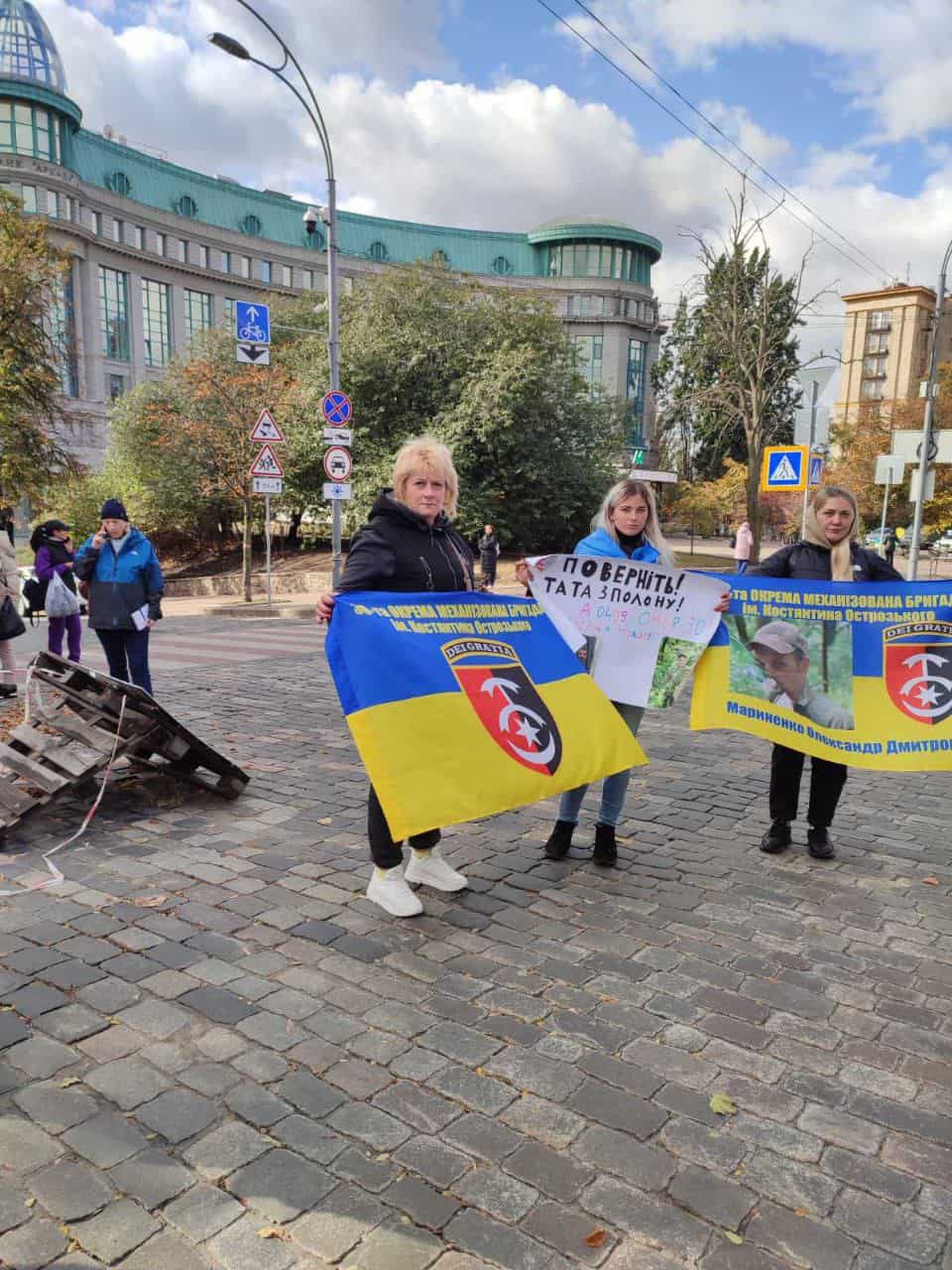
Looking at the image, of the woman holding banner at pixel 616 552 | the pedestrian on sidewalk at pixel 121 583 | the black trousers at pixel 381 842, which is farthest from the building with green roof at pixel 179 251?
the black trousers at pixel 381 842

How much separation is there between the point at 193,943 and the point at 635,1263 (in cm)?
226

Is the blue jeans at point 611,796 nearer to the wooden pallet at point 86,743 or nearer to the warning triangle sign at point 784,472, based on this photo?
the wooden pallet at point 86,743

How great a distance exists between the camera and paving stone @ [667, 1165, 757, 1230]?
7.48ft

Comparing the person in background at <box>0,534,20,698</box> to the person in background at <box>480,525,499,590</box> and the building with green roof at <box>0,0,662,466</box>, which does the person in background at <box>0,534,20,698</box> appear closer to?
the person in background at <box>480,525,499,590</box>

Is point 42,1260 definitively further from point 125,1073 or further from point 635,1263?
point 635,1263

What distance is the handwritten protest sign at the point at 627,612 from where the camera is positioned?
4.64 metres

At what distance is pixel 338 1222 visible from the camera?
2238 millimetres

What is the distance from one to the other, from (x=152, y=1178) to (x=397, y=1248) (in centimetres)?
71

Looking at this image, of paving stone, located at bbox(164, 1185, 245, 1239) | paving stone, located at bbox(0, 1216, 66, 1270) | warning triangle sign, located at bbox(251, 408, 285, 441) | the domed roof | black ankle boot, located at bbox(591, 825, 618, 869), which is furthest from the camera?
the domed roof

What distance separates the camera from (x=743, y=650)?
16.0ft

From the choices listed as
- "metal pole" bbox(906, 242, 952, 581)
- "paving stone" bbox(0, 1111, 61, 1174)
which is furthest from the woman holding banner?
"metal pole" bbox(906, 242, 952, 581)

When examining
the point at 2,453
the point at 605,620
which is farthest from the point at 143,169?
the point at 605,620

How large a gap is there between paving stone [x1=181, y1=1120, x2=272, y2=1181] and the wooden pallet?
2.76m

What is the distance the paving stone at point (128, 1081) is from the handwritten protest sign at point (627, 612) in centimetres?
269
